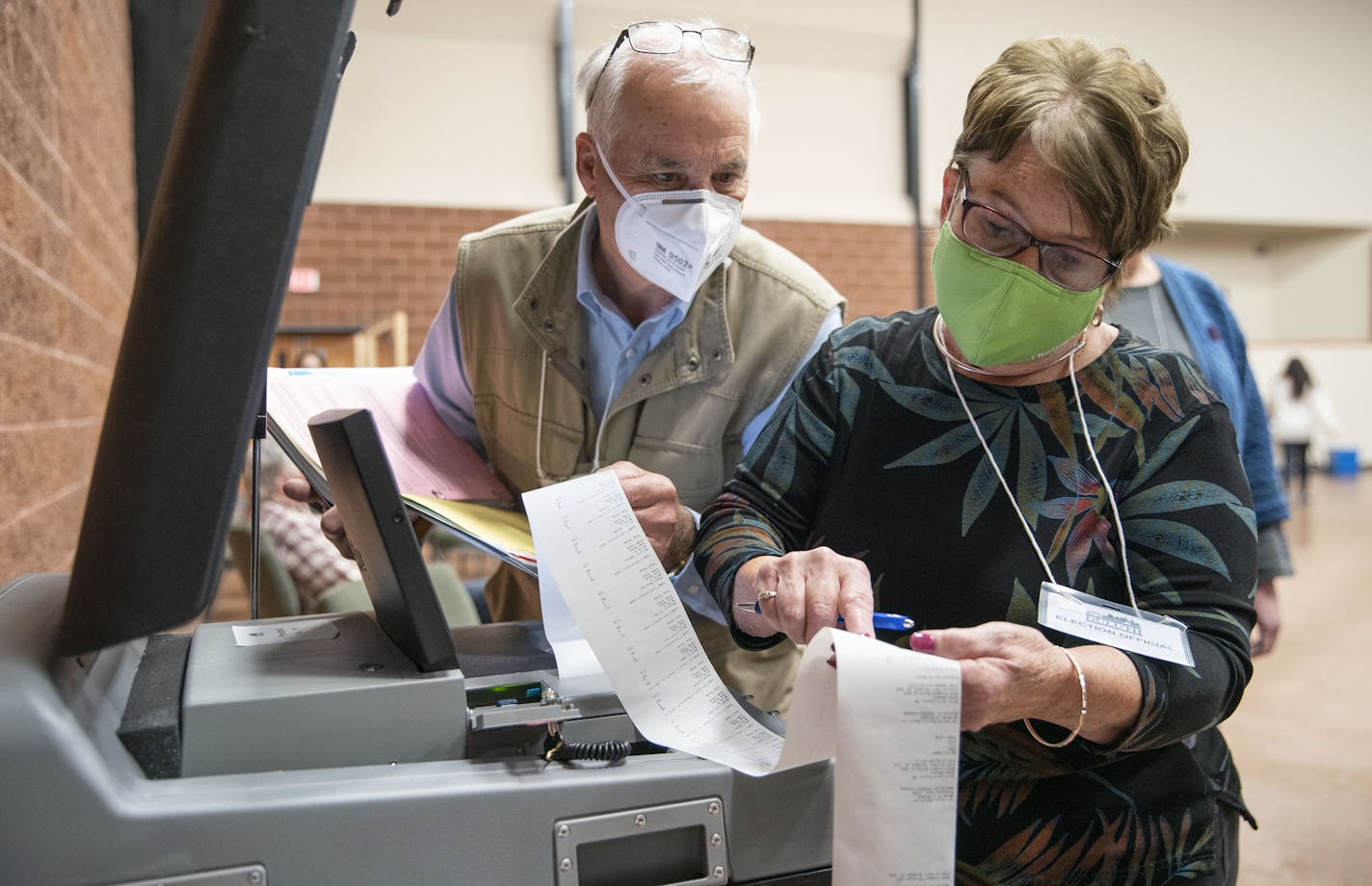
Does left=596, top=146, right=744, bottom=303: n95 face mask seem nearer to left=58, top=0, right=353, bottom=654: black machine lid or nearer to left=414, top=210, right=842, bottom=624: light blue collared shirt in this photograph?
left=414, top=210, right=842, bottom=624: light blue collared shirt

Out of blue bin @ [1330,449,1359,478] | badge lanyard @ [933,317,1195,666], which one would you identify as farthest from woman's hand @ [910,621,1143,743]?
blue bin @ [1330,449,1359,478]

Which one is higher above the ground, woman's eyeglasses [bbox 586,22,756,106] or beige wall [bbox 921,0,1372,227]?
beige wall [bbox 921,0,1372,227]

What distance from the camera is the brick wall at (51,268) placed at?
1.69 meters

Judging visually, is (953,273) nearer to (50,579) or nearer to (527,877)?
(527,877)

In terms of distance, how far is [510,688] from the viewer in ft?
2.59

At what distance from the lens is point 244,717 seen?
0.67m

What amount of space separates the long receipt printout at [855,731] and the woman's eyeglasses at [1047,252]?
1.55 feet

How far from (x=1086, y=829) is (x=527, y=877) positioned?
550 millimetres

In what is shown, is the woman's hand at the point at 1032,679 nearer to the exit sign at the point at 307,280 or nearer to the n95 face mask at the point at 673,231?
the n95 face mask at the point at 673,231

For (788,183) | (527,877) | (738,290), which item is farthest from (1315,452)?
(527,877)

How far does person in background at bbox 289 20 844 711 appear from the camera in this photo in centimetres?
137

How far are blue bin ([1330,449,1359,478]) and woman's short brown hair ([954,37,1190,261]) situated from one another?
1366cm

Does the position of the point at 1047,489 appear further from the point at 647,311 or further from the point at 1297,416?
the point at 1297,416

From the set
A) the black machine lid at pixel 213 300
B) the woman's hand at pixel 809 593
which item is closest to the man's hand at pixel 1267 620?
the woman's hand at pixel 809 593
